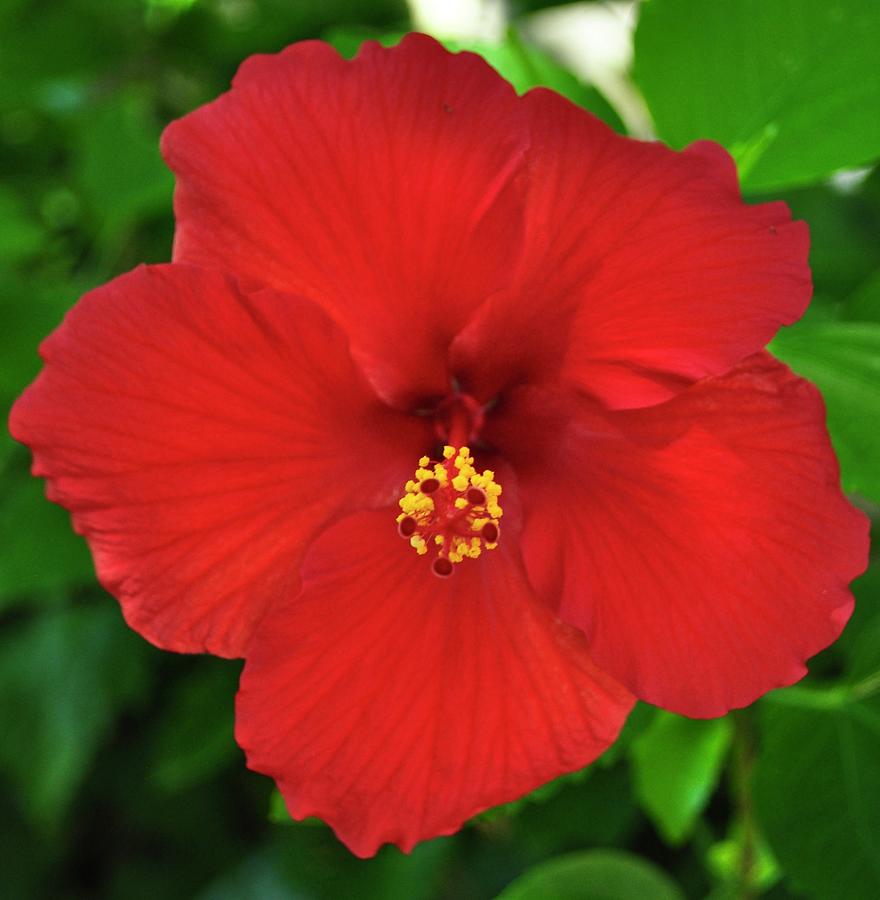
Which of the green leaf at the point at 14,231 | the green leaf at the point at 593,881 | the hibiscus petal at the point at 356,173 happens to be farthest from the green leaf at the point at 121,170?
the green leaf at the point at 593,881

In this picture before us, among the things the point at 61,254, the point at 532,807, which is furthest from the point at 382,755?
the point at 61,254

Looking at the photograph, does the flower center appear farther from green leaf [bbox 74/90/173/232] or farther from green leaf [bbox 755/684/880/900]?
green leaf [bbox 74/90/173/232]

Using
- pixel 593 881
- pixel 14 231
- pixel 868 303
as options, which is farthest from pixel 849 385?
pixel 14 231

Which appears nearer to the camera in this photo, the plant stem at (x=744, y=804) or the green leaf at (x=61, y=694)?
the plant stem at (x=744, y=804)

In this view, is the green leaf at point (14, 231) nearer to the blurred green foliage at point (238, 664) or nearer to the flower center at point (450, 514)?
the blurred green foliage at point (238, 664)

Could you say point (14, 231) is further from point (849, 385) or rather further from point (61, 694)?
point (849, 385)

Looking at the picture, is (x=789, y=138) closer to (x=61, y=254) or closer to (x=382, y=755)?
(x=382, y=755)
